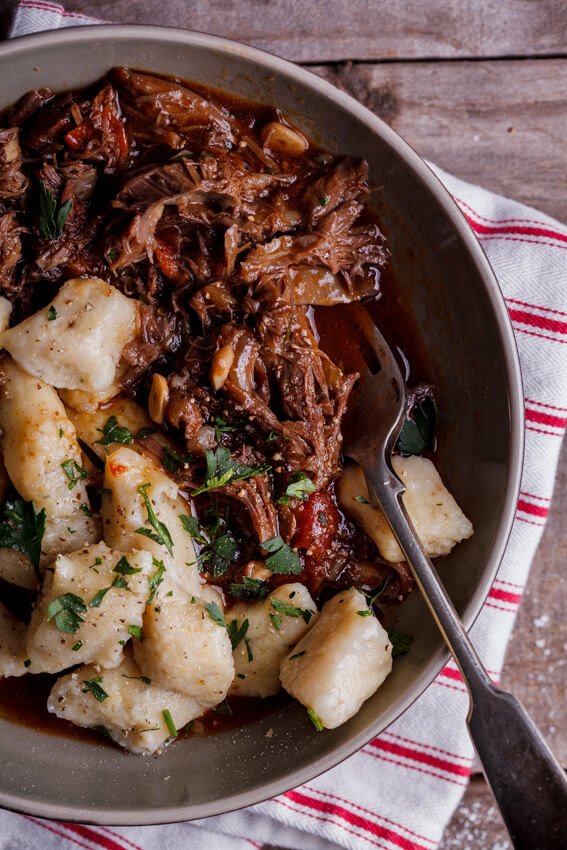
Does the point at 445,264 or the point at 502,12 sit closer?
the point at 445,264

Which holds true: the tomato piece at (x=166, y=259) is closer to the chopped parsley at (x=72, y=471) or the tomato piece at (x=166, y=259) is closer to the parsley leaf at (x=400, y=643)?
the chopped parsley at (x=72, y=471)

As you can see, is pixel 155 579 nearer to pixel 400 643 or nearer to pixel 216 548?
pixel 216 548

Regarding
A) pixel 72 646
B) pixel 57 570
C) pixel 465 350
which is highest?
pixel 465 350

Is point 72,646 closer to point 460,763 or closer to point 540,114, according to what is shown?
point 460,763

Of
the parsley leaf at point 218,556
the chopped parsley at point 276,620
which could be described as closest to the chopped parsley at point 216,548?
the parsley leaf at point 218,556

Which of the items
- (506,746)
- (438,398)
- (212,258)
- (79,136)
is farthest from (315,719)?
(79,136)

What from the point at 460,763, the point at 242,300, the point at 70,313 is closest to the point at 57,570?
the point at 70,313

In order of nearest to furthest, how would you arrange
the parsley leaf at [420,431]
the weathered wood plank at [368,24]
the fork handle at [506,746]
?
1. the fork handle at [506,746]
2. the parsley leaf at [420,431]
3. the weathered wood plank at [368,24]
